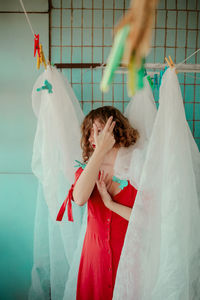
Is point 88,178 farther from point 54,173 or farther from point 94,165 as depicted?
point 54,173

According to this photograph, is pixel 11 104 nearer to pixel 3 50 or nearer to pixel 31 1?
pixel 3 50

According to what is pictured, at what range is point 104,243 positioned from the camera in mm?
998

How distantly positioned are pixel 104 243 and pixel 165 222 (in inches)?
15.1

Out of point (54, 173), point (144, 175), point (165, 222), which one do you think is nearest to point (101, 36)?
point (54, 173)

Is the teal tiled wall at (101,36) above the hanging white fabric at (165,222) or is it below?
above

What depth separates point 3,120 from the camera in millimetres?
1432

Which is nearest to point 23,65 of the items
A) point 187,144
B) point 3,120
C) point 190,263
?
point 3,120

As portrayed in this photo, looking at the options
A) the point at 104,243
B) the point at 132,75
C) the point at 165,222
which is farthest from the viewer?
the point at 104,243

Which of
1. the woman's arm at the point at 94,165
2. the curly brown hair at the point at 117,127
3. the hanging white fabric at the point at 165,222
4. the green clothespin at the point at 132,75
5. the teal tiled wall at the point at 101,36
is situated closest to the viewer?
the green clothespin at the point at 132,75

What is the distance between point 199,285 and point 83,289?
534 mm

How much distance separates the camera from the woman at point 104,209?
0.93 m

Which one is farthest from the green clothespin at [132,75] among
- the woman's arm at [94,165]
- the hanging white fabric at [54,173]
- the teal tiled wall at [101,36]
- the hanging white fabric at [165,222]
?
the teal tiled wall at [101,36]

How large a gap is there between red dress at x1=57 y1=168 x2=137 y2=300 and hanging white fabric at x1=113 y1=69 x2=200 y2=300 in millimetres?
213

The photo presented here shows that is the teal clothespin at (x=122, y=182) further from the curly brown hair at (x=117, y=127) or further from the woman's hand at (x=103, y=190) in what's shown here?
the curly brown hair at (x=117, y=127)
